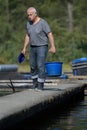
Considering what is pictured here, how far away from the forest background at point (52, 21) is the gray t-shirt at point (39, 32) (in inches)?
968

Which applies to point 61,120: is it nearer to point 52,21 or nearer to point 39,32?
point 39,32

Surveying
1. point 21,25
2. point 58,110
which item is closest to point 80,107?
point 58,110

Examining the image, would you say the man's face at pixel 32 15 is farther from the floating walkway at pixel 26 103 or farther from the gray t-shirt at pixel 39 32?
the floating walkway at pixel 26 103

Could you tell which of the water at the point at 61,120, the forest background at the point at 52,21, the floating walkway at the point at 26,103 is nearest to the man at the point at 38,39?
the floating walkway at the point at 26,103

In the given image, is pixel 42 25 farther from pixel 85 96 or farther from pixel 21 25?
pixel 21 25

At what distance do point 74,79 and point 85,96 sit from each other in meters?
0.89

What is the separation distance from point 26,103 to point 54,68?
6265 mm

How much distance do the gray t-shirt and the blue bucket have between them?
372 cm

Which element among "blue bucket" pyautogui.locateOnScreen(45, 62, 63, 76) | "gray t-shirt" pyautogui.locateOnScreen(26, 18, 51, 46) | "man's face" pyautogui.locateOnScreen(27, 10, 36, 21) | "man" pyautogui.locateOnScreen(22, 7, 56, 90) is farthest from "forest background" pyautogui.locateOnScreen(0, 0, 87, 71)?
"man's face" pyautogui.locateOnScreen(27, 10, 36, 21)

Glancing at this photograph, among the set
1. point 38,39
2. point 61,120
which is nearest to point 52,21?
point 38,39

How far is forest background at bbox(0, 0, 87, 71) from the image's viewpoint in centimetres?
3853

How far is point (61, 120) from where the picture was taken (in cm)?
937

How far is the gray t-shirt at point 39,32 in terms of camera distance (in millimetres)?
10594

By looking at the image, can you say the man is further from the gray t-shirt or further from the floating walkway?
the floating walkway
